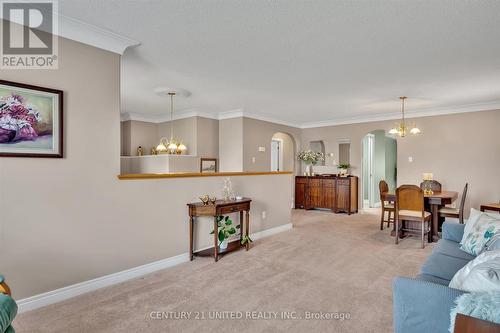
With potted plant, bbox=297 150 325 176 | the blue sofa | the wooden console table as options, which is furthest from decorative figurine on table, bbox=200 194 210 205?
potted plant, bbox=297 150 325 176

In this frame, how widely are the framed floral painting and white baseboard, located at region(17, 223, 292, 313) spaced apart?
1201 mm

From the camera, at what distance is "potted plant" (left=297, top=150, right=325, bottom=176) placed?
7.86 m

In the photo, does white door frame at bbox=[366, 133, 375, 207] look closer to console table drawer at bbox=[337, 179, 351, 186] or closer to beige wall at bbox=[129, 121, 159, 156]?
console table drawer at bbox=[337, 179, 351, 186]

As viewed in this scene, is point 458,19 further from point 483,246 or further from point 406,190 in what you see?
point 406,190

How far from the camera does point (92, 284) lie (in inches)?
105

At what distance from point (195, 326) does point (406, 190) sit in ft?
11.9

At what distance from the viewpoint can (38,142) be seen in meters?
2.37

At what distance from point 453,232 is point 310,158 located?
200 inches

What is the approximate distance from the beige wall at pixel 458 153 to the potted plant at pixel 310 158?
1.78 m

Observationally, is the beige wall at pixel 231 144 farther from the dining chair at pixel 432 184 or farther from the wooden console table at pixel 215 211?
the dining chair at pixel 432 184

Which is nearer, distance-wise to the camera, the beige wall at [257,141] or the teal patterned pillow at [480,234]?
the teal patterned pillow at [480,234]

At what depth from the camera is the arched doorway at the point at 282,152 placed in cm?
841

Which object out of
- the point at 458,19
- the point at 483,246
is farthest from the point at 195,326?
the point at 458,19

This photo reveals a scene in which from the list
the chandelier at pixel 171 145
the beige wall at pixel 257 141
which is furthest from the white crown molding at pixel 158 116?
the beige wall at pixel 257 141
